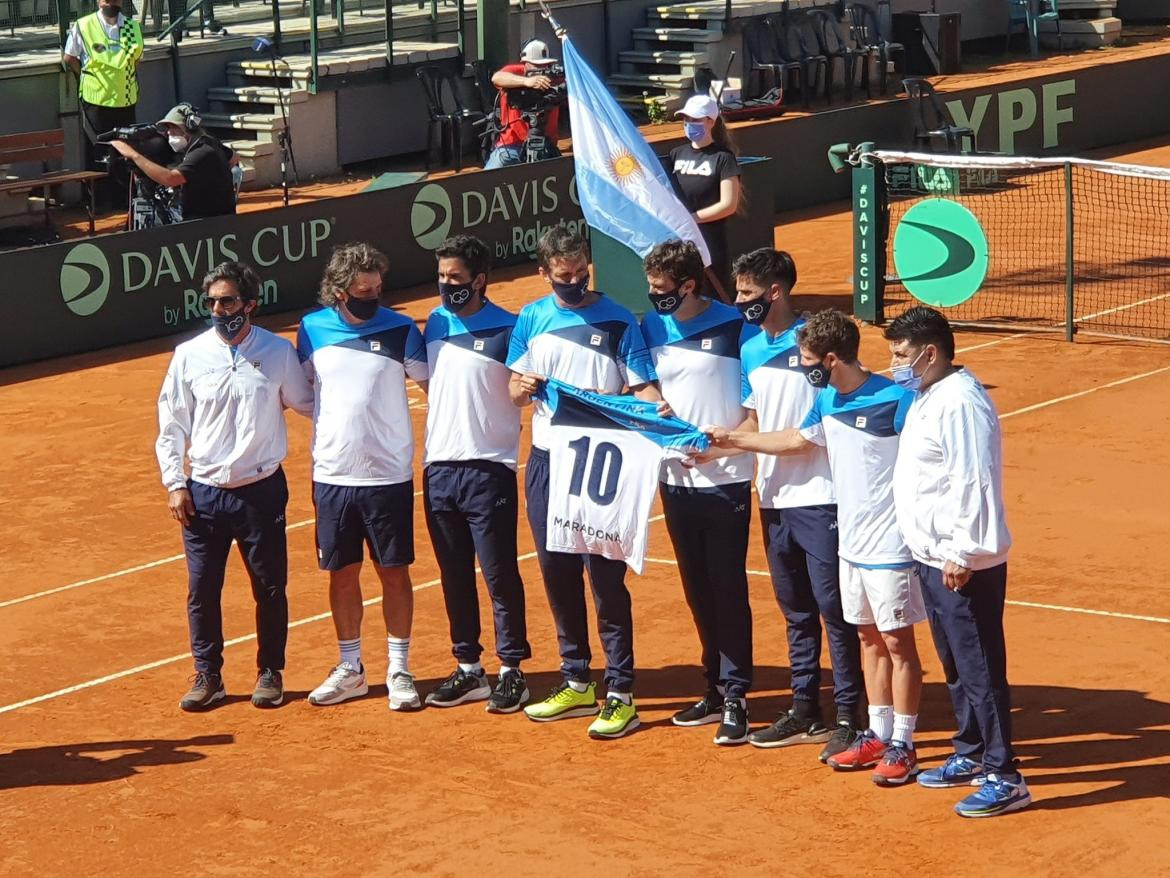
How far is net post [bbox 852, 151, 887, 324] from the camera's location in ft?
61.4

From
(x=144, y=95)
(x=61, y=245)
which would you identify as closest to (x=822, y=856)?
(x=61, y=245)

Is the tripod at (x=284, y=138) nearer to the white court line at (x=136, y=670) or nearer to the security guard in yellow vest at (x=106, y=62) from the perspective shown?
the security guard in yellow vest at (x=106, y=62)

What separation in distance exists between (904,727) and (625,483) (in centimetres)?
169

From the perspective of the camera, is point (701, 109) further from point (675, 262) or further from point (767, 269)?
point (767, 269)

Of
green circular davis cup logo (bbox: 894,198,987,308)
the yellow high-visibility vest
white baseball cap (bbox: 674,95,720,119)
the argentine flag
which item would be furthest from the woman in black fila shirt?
the yellow high-visibility vest

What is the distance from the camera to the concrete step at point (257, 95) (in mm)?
27281

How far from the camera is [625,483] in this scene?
898cm

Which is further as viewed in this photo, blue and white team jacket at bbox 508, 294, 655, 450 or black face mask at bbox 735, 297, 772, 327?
blue and white team jacket at bbox 508, 294, 655, 450

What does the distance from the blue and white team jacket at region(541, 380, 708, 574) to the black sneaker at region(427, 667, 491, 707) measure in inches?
40.3

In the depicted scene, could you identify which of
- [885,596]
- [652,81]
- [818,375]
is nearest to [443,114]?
[652,81]

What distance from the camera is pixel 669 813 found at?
8297 millimetres

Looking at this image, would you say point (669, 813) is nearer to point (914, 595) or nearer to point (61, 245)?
point (914, 595)

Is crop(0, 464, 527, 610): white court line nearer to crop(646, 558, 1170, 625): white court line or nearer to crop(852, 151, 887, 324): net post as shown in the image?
crop(646, 558, 1170, 625): white court line

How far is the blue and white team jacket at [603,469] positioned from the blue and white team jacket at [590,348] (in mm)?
135
